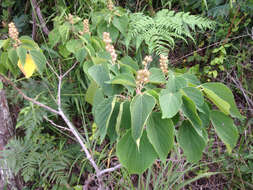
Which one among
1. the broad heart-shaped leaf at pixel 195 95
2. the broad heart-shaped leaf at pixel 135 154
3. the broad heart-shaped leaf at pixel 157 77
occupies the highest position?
the broad heart-shaped leaf at pixel 157 77

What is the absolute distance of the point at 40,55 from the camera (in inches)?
36.1

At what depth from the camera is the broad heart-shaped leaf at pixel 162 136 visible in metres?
0.52

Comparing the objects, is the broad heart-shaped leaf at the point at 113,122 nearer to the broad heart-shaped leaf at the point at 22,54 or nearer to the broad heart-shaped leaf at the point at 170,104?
the broad heart-shaped leaf at the point at 170,104

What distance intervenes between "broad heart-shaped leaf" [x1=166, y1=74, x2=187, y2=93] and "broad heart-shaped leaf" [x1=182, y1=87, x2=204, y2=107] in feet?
0.04

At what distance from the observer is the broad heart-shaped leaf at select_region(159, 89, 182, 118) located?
475mm

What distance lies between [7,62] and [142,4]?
1.23 metres

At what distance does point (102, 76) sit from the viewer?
60cm

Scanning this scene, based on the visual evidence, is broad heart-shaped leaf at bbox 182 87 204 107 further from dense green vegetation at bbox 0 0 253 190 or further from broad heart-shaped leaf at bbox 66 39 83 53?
broad heart-shaped leaf at bbox 66 39 83 53

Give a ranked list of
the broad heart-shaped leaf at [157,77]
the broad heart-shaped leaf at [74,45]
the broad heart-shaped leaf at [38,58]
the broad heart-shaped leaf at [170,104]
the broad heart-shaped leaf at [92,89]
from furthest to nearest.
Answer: the broad heart-shaped leaf at [74,45] < the broad heart-shaped leaf at [38,58] < the broad heart-shaped leaf at [92,89] < the broad heart-shaped leaf at [157,77] < the broad heart-shaped leaf at [170,104]

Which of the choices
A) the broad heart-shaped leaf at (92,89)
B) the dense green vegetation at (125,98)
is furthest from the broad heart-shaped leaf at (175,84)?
the broad heart-shaped leaf at (92,89)

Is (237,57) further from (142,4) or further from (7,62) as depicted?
(7,62)

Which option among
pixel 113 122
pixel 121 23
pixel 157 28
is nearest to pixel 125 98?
pixel 113 122

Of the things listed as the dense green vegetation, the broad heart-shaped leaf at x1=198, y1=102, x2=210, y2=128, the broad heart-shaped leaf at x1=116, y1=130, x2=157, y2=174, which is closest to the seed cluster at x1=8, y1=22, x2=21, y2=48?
the dense green vegetation

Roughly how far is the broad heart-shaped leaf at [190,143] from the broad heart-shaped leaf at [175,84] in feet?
0.34
